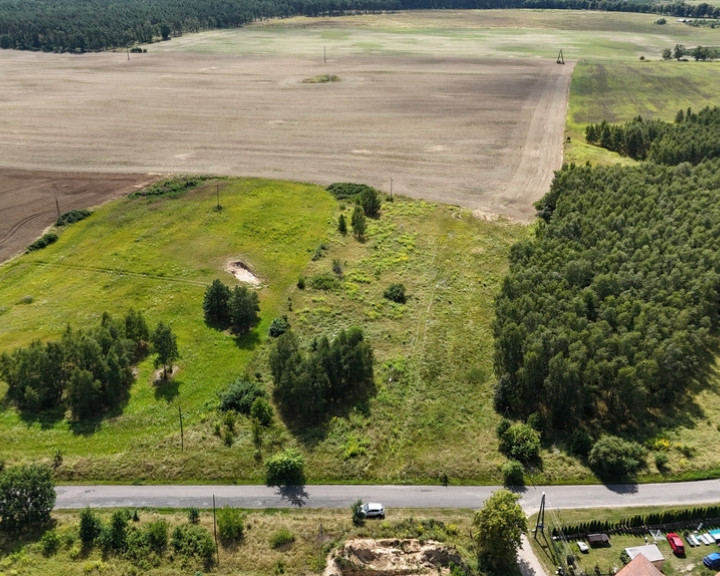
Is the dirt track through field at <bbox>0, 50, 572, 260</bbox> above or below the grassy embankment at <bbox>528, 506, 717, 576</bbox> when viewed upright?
above

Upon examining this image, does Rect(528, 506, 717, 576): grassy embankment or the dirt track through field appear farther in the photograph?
the dirt track through field

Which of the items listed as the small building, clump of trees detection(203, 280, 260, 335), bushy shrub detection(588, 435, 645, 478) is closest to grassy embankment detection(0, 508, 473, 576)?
the small building

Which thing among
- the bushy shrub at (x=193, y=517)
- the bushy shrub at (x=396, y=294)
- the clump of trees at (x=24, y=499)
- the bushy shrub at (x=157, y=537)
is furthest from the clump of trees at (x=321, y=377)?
the clump of trees at (x=24, y=499)

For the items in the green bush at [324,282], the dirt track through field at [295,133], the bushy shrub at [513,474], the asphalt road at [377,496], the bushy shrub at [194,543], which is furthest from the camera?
the dirt track through field at [295,133]

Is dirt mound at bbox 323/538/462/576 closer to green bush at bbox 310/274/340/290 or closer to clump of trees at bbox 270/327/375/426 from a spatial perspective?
clump of trees at bbox 270/327/375/426

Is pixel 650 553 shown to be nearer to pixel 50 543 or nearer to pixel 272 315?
pixel 50 543

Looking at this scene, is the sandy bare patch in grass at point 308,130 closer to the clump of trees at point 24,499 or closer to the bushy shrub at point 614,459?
the bushy shrub at point 614,459
